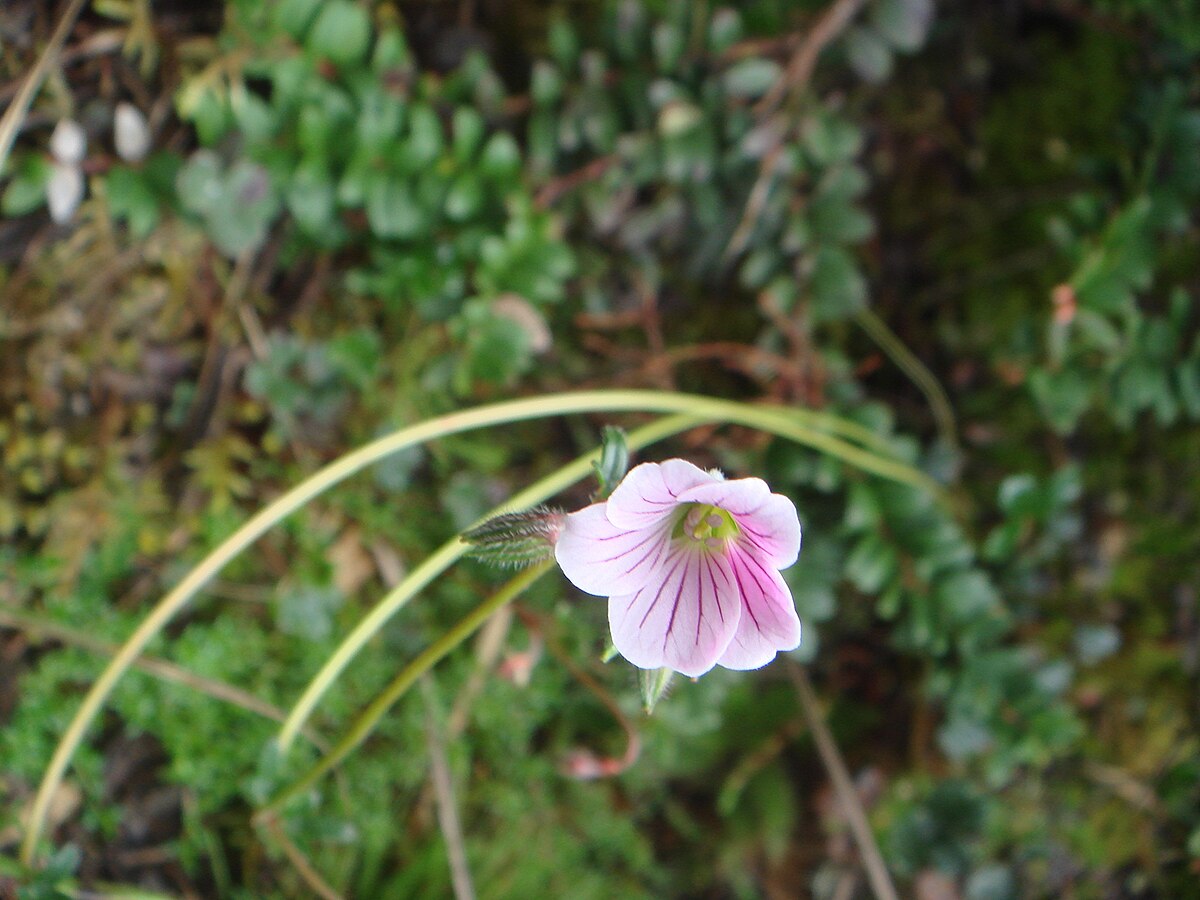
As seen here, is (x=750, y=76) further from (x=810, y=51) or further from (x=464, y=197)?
(x=464, y=197)

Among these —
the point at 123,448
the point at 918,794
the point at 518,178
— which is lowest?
the point at 918,794

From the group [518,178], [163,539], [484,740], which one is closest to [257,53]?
[518,178]

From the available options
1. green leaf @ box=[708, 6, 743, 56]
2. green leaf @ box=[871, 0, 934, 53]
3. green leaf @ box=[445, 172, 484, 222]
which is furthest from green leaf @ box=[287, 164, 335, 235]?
green leaf @ box=[871, 0, 934, 53]

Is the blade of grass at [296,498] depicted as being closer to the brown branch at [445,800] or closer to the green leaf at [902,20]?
the brown branch at [445,800]

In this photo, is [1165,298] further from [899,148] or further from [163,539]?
Answer: [163,539]

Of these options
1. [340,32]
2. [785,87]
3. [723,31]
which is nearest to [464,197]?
[340,32]
